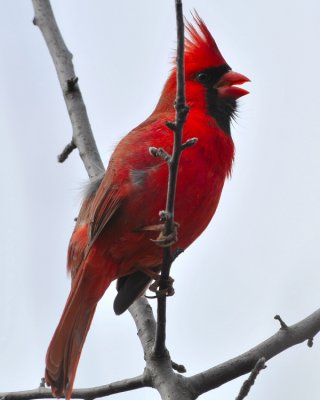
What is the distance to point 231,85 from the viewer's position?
13.6 ft

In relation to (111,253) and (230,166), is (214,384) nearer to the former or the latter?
(111,253)

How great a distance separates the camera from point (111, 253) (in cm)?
362

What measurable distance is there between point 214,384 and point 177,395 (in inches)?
6.5

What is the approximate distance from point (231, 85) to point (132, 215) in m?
1.07

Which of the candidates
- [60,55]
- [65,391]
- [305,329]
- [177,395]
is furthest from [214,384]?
[60,55]

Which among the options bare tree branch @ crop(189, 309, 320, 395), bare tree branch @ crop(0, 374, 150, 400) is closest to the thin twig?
bare tree branch @ crop(189, 309, 320, 395)

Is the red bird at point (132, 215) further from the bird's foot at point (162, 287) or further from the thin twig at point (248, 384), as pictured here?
the thin twig at point (248, 384)

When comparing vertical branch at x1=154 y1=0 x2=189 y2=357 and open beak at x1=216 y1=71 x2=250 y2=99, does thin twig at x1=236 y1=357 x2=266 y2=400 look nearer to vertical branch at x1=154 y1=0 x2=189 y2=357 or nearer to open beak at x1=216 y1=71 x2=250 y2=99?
vertical branch at x1=154 y1=0 x2=189 y2=357

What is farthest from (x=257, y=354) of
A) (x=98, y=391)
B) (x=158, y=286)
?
(x=98, y=391)

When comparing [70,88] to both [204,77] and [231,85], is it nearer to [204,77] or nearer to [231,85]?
[204,77]

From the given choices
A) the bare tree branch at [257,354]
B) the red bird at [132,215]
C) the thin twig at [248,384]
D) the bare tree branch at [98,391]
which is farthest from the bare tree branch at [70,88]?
the thin twig at [248,384]

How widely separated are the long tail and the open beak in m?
1.18

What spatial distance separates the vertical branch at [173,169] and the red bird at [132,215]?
0.51m

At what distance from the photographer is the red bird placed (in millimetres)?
3502
